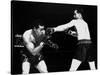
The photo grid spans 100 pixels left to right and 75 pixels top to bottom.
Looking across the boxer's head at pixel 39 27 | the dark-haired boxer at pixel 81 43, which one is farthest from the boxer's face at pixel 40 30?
the dark-haired boxer at pixel 81 43

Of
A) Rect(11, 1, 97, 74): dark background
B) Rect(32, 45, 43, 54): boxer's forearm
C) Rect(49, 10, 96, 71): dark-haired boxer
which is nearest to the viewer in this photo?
Rect(11, 1, 97, 74): dark background

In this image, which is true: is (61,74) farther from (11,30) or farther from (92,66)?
(11,30)

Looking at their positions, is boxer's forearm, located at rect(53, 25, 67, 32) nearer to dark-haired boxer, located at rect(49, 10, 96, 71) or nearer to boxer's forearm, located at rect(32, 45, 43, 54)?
dark-haired boxer, located at rect(49, 10, 96, 71)

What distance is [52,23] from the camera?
111 inches

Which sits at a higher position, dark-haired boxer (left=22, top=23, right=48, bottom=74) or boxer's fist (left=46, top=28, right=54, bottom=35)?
boxer's fist (left=46, top=28, right=54, bottom=35)

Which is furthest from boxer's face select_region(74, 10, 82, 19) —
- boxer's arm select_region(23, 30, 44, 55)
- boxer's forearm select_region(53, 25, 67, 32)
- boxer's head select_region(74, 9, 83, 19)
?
boxer's arm select_region(23, 30, 44, 55)

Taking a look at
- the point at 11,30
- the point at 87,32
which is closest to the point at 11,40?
the point at 11,30

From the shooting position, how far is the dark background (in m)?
2.65

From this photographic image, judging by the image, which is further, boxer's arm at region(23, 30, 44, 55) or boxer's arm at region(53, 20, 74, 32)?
boxer's arm at region(53, 20, 74, 32)

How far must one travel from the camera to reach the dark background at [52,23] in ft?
8.71

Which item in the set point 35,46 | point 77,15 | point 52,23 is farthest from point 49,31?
point 77,15

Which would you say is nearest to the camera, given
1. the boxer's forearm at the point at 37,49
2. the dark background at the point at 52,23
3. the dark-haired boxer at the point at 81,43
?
the dark background at the point at 52,23

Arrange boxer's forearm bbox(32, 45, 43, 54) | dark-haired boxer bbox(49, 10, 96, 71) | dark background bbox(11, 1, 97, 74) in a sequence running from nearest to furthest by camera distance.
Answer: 1. dark background bbox(11, 1, 97, 74)
2. boxer's forearm bbox(32, 45, 43, 54)
3. dark-haired boxer bbox(49, 10, 96, 71)

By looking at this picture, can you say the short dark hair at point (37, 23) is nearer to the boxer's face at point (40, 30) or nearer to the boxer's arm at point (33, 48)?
the boxer's face at point (40, 30)
